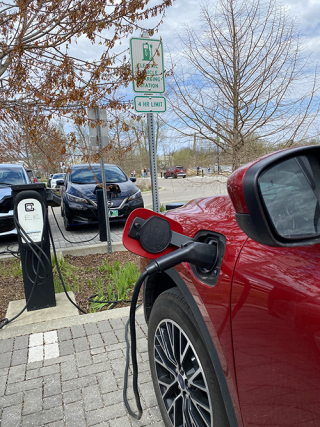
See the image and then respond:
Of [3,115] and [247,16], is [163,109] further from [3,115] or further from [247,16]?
[247,16]

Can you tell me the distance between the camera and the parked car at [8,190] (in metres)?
6.58

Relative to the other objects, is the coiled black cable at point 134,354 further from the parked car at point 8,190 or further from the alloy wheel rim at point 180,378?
the parked car at point 8,190

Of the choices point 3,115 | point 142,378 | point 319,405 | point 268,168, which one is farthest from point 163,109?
point 319,405

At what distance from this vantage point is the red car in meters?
0.98

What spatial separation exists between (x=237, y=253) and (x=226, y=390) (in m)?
0.55

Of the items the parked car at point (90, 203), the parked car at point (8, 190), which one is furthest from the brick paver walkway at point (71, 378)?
the parked car at point (90, 203)

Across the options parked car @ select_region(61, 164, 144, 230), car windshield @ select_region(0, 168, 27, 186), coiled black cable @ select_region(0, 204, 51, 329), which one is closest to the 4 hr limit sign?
coiled black cable @ select_region(0, 204, 51, 329)

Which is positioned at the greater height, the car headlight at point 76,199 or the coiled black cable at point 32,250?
the car headlight at point 76,199

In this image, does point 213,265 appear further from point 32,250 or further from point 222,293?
point 32,250

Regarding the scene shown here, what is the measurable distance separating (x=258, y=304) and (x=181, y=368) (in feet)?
2.51

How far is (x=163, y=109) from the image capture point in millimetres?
4051

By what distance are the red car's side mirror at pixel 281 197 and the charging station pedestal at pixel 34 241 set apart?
2.84m

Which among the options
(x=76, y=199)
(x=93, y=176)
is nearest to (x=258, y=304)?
(x=76, y=199)

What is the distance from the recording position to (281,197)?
3.45 ft
